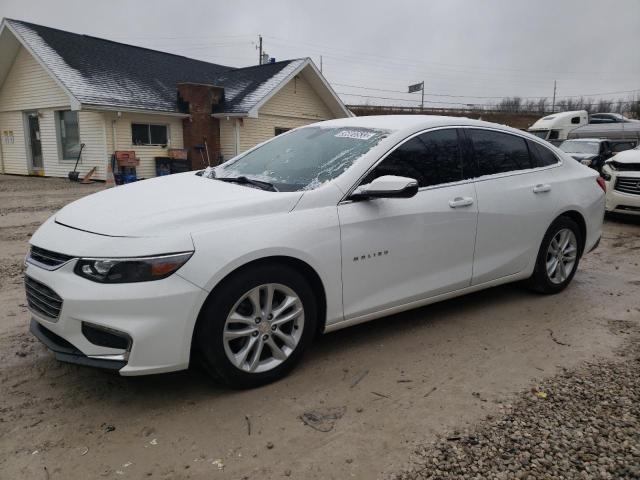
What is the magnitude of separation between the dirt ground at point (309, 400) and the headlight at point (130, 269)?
801 mm

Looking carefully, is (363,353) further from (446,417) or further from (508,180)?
(508,180)

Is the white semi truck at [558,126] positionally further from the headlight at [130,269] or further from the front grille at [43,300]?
the front grille at [43,300]

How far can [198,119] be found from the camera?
63.9 feet

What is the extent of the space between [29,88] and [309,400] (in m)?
19.7

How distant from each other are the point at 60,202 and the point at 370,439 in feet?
36.3

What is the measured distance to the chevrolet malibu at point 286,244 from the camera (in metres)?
2.72

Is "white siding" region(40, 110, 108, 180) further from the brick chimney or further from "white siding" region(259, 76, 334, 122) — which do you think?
"white siding" region(259, 76, 334, 122)

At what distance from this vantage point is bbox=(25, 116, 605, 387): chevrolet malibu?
2.72 metres

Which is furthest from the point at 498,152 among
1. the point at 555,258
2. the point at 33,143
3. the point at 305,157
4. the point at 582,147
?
the point at 33,143

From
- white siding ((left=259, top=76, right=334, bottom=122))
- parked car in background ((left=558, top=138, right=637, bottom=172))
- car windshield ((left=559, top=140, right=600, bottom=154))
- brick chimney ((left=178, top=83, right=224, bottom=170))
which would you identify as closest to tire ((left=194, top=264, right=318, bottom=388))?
parked car in background ((left=558, top=138, right=637, bottom=172))

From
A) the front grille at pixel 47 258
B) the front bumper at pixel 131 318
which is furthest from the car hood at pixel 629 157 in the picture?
the front grille at pixel 47 258

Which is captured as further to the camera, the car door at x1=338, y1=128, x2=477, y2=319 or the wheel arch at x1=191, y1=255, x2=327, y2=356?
the car door at x1=338, y1=128, x2=477, y2=319

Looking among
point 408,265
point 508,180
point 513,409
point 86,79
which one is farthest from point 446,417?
point 86,79

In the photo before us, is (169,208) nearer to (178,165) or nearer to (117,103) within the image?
(117,103)
